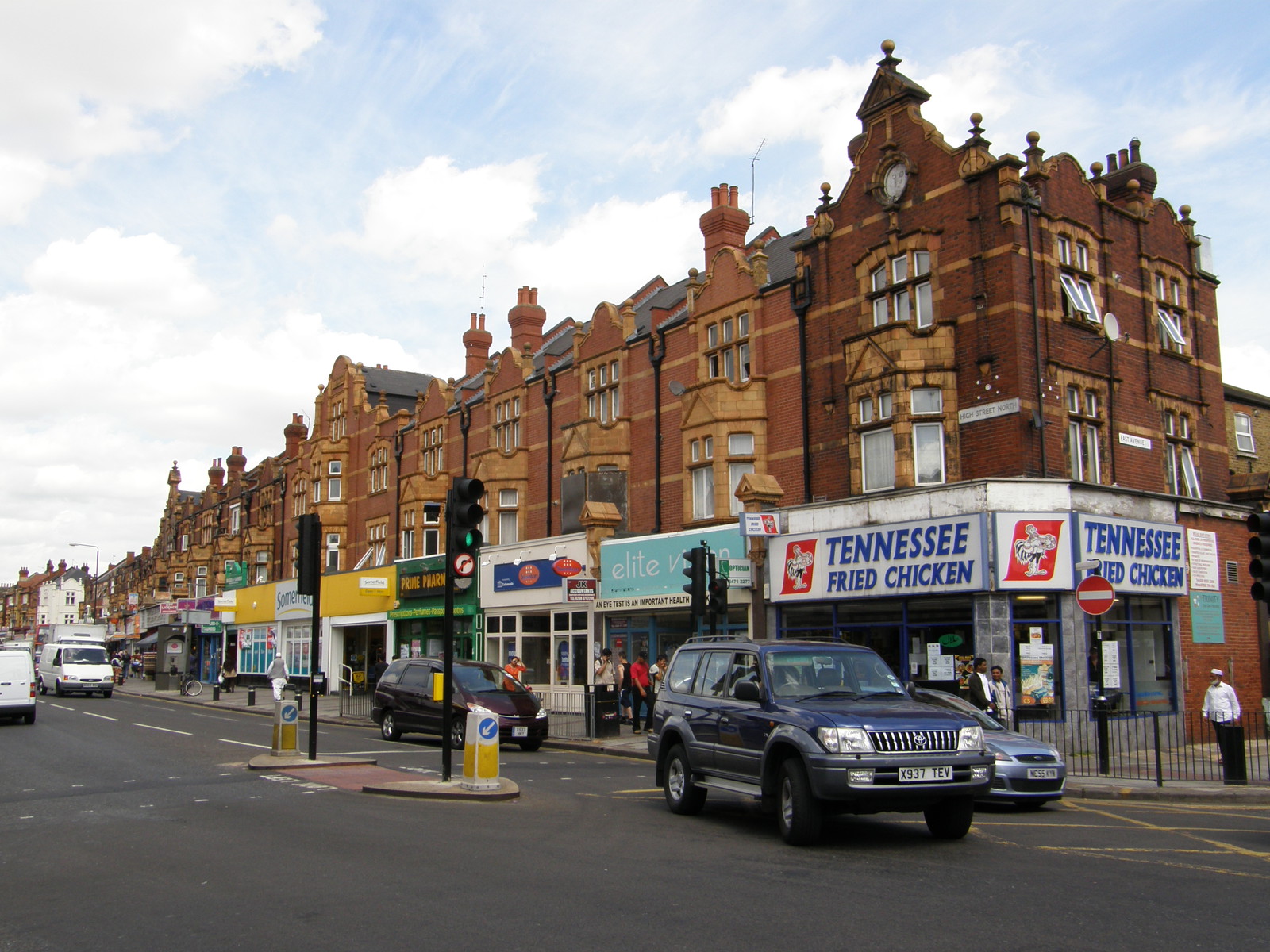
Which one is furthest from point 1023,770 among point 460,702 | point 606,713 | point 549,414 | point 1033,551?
point 549,414

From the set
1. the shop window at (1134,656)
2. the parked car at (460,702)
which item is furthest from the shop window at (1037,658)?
the parked car at (460,702)

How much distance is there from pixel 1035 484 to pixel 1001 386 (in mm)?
2051

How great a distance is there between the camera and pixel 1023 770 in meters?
12.4

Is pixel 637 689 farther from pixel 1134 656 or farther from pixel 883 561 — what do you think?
pixel 1134 656

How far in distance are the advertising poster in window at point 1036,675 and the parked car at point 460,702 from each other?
8.98m

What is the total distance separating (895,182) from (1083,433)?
666 cm

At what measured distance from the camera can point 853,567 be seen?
2198 cm

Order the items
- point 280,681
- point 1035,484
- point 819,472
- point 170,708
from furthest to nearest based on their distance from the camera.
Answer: point 170,708
point 280,681
point 819,472
point 1035,484

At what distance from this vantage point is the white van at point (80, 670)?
41.0m

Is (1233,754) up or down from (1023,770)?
down

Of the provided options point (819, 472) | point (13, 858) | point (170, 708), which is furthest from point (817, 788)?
point (170, 708)

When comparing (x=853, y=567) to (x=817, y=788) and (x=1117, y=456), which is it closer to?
(x=1117, y=456)

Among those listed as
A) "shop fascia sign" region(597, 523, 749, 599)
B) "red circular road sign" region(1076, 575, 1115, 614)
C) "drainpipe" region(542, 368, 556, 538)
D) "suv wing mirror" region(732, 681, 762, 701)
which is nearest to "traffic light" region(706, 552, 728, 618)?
"shop fascia sign" region(597, 523, 749, 599)

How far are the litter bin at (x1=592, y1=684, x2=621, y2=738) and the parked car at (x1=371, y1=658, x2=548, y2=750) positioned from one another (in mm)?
1366
